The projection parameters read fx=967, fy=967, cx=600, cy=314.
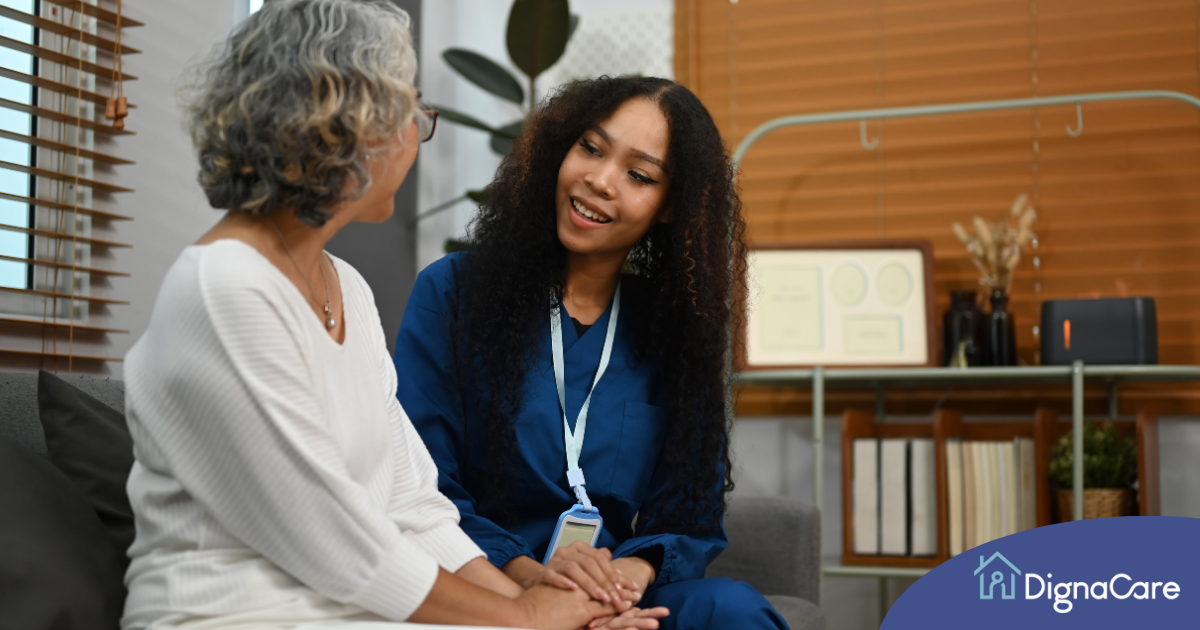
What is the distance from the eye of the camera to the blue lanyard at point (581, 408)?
58.4 inches

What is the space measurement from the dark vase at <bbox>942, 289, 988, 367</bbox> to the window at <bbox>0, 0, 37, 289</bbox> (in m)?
2.28

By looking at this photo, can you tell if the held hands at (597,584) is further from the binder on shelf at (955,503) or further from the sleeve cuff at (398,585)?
the binder on shelf at (955,503)

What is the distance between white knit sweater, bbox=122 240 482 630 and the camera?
0.88 meters

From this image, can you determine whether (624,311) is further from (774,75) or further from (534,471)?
(774,75)

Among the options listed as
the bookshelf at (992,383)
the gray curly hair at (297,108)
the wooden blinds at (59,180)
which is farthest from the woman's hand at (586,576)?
the bookshelf at (992,383)

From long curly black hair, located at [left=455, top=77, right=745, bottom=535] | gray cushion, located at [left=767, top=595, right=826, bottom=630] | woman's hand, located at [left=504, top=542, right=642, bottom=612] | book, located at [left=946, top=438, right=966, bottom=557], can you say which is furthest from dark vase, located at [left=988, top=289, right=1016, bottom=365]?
woman's hand, located at [left=504, top=542, right=642, bottom=612]

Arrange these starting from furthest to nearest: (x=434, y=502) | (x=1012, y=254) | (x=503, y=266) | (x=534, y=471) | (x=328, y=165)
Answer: (x=1012, y=254), (x=503, y=266), (x=534, y=471), (x=434, y=502), (x=328, y=165)

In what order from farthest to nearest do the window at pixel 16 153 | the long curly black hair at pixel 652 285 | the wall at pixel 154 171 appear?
the wall at pixel 154 171
the window at pixel 16 153
the long curly black hair at pixel 652 285

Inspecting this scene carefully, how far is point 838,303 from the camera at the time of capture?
9.30 ft

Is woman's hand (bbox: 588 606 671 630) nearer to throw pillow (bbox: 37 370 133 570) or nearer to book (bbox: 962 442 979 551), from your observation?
throw pillow (bbox: 37 370 133 570)

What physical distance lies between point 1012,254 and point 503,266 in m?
1.75

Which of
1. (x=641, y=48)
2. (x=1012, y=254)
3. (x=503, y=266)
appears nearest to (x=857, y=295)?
(x=1012, y=254)

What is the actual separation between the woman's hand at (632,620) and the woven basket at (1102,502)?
65.5 inches

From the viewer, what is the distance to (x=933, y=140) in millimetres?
3043
